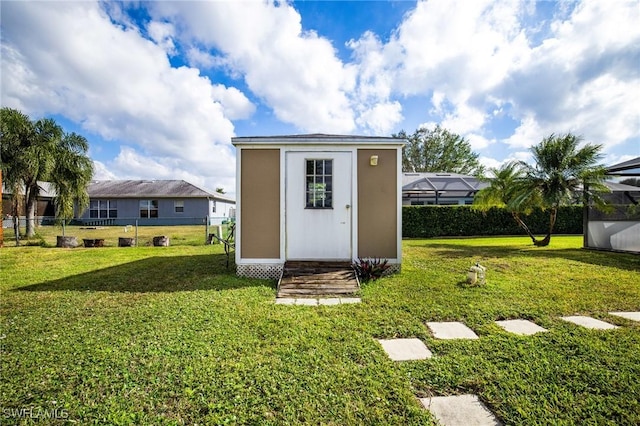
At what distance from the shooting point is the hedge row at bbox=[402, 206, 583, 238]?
13.6 meters

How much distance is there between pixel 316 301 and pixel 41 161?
15.3 meters

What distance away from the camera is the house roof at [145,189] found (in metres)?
21.6

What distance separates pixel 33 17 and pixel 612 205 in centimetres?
1695

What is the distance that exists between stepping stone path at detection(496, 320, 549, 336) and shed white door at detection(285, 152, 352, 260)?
119 inches

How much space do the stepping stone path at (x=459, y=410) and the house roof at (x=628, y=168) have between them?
36.0 ft

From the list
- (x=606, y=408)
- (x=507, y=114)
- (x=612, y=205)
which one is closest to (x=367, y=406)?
(x=606, y=408)

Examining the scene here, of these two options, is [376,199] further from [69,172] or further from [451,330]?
[69,172]

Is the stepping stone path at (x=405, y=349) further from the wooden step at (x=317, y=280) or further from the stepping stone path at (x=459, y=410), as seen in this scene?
the wooden step at (x=317, y=280)

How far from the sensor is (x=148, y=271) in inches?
252

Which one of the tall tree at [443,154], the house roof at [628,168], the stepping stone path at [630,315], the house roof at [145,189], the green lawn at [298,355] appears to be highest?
the tall tree at [443,154]

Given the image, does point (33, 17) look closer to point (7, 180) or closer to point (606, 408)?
point (7, 180)

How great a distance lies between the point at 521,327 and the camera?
329cm

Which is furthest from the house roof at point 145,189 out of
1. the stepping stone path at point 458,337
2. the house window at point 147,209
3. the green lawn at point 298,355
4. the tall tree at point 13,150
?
the stepping stone path at point 458,337

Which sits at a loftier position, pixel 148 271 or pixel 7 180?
pixel 7 180
